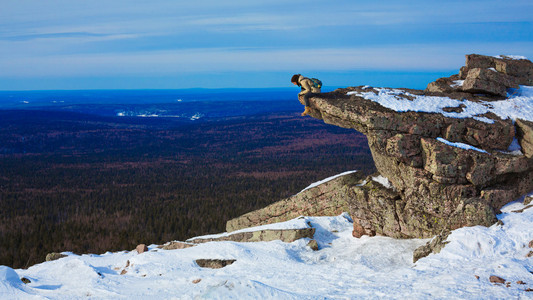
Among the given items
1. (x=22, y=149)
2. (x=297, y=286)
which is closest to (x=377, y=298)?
(x=297, y=286)

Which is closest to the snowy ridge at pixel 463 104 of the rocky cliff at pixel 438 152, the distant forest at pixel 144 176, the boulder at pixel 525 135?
the rocky cliff at pixel 438 152

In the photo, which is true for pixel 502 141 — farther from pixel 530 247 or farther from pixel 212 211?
pixel 212 211

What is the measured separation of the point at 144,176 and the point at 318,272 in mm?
56911

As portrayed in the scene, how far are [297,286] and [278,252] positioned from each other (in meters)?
4.13

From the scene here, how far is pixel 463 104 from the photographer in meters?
18.5

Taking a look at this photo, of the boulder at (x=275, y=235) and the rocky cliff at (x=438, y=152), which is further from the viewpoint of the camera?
the boulder at (x=275, y=235)

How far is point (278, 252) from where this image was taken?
55.6 feet

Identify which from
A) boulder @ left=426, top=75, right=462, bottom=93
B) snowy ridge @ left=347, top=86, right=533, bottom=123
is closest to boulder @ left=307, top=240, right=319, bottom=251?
snowy ridge @ left=347, top=86, right=533, bottom=123

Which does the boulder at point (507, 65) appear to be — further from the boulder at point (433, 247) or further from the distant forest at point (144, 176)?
the distant forest at point (144, 176)

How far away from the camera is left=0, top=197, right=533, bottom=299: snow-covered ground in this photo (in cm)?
1148

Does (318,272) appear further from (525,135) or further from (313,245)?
(525,135)

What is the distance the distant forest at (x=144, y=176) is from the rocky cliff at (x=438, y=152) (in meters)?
19.1

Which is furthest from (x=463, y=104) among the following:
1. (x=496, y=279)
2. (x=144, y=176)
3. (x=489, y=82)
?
(x=144, y=176)

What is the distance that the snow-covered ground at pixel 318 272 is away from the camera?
452 inches
